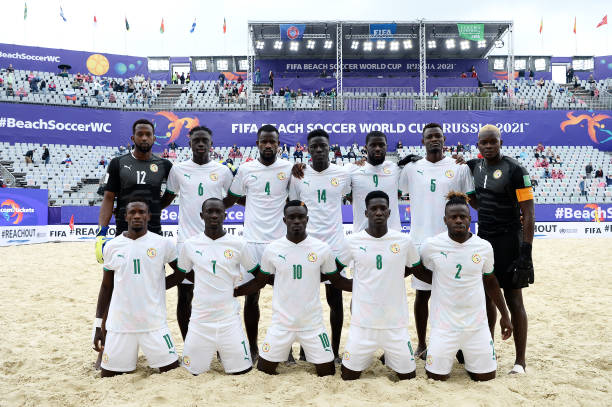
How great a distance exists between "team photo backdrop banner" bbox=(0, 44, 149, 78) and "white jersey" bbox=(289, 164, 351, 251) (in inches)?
1226

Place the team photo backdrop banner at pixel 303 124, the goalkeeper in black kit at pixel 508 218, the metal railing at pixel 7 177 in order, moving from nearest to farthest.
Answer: the goalkeeper in black kit at pixel 508 218 → the metal railing at pixel 7 177 → the team photo backdrop banner at pixel 303 124

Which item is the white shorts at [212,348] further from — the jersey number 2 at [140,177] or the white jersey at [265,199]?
the jersey number 2 at [140,177]

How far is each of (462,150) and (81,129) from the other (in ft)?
68.9

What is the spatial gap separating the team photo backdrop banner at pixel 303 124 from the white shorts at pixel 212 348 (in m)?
21.0

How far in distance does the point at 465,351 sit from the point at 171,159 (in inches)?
856

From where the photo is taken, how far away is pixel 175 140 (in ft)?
81.0

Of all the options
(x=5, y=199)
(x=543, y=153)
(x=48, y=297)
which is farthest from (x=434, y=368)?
(x=543, y=153)

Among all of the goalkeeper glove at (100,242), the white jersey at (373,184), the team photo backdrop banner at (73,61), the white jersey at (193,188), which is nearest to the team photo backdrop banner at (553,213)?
the white jersey at (373,184)

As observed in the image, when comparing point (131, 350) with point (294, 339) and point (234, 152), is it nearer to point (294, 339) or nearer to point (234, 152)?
point (294, 339)

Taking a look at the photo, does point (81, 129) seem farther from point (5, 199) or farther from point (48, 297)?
point (48, 297)

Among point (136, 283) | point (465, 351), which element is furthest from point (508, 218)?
point (136, 283)

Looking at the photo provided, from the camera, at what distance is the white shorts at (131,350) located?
398 centimetres

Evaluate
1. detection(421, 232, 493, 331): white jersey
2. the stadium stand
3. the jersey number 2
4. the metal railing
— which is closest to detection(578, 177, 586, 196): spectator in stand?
the stadium stand

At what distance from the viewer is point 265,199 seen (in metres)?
4.73
